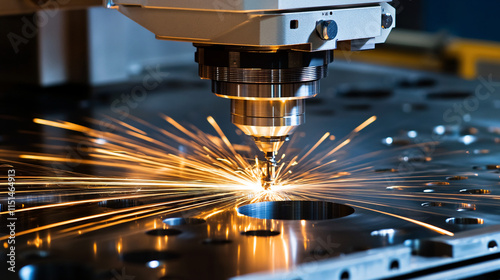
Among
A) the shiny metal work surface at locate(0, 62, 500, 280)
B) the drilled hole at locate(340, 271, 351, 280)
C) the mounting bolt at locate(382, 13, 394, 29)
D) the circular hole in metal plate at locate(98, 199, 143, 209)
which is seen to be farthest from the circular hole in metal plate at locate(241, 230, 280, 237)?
the mounting bolt at locate(382, 13, 394, 29)

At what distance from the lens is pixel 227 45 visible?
5.72 ft

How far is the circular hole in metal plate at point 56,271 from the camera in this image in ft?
4.80

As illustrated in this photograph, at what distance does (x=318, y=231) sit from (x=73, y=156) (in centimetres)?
93

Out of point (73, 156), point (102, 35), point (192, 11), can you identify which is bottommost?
point (73, 156)

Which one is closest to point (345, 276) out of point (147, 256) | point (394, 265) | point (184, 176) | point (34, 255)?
point (394, 265)

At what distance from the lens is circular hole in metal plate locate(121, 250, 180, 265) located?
1.52m

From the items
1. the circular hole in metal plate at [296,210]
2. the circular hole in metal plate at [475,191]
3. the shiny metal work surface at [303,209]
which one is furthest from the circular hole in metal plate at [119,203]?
the circular hole in metal plate at [475,191]

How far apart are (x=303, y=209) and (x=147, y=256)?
511 mm

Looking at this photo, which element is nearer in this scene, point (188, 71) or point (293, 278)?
point (293, 278)

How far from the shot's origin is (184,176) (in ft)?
7.02

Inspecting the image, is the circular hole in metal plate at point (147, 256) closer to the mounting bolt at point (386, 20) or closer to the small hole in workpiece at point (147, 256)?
the small hole in workpiece at point (147, 256)

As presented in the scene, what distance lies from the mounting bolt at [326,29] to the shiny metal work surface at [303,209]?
41cm

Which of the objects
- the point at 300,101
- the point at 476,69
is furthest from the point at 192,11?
the point at 476,69

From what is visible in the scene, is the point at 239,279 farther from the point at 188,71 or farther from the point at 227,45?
the point at 188,71
